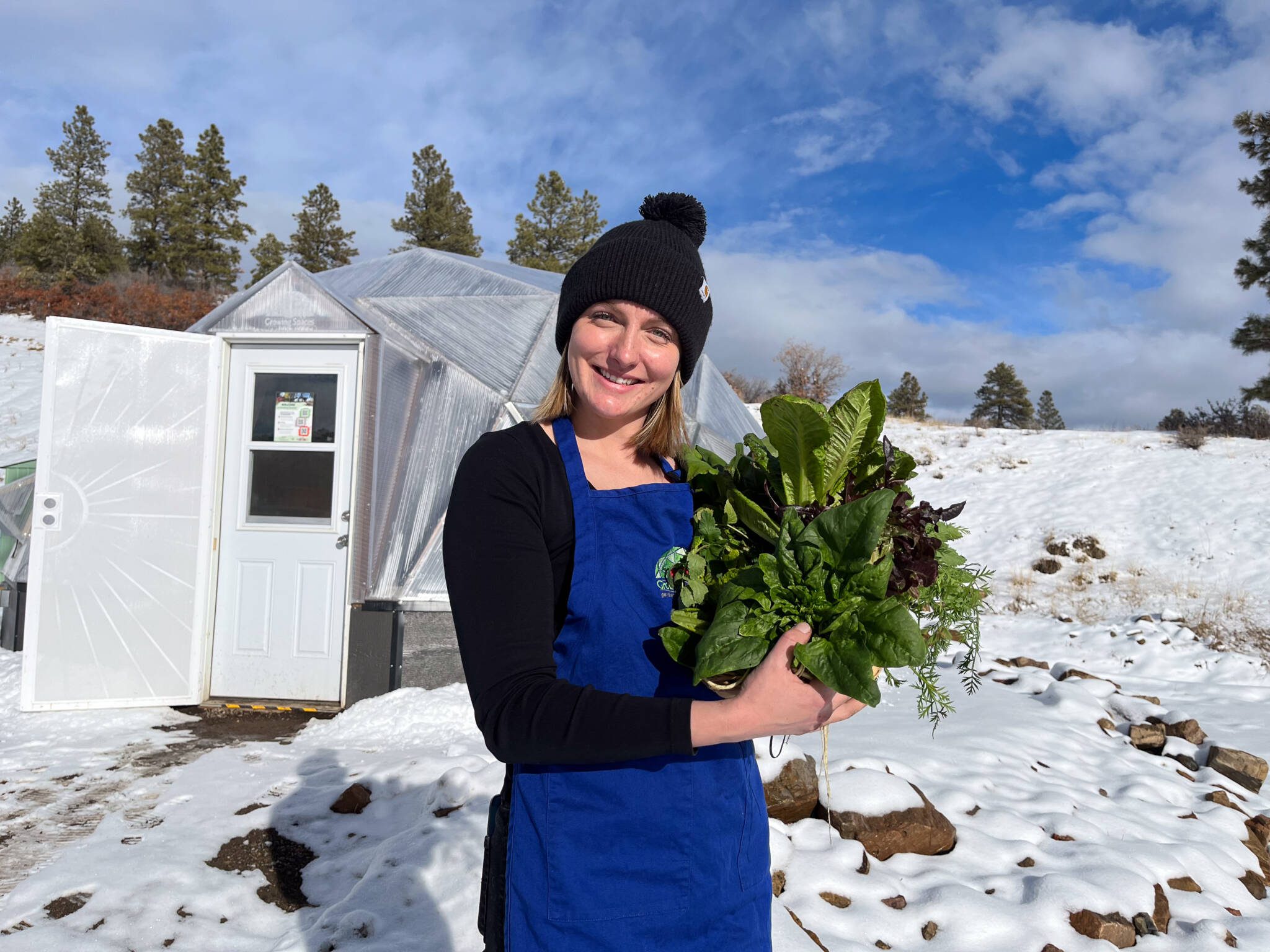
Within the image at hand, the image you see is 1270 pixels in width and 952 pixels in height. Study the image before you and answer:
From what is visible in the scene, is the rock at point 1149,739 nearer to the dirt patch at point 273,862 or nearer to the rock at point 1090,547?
the dirt patch at point 273,862

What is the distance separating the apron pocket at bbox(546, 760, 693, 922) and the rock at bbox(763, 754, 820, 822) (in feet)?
8.19

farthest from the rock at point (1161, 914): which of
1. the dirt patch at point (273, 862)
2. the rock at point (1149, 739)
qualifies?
the dirt patch at point (273, 862)

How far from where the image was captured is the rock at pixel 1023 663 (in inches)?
289

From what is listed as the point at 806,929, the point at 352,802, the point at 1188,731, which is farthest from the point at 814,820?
the point at 1188,731

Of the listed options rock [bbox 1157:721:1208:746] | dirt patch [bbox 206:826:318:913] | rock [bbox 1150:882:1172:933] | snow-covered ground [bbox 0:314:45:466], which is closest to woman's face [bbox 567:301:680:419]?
dirt patch [bbox 206:826:318:913]

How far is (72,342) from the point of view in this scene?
18.3 ft

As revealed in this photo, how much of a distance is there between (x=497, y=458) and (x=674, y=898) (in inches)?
30.2

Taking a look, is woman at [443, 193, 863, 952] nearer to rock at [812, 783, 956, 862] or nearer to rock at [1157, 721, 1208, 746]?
rock at [812, 783, 956, 862]

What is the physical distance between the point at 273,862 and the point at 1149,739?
18.3ft

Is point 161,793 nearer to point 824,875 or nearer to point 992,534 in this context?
point 824,875

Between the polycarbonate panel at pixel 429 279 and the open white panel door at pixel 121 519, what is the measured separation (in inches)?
61.3

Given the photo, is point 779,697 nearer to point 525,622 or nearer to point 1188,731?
point 525,622

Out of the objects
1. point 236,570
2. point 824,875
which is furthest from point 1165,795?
point 236,570

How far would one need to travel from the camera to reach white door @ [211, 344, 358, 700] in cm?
594
